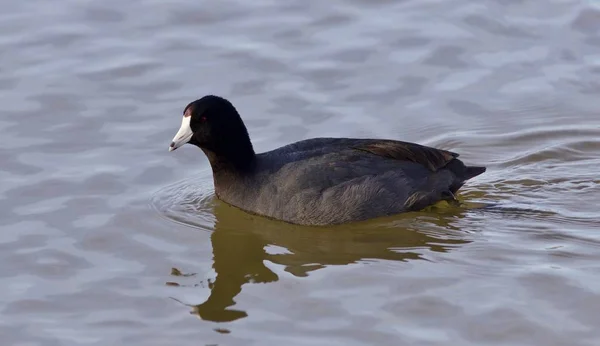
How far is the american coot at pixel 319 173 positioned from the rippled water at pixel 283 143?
145 millimetres

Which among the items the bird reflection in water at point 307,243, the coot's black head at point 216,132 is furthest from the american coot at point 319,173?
the bird reflection in water at point 307,243

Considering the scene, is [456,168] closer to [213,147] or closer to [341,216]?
[341,216]

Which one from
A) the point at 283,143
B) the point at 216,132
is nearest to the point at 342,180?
the point at 216,132

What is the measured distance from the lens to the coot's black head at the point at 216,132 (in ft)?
29.1

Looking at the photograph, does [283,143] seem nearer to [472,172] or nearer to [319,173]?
[319,173]

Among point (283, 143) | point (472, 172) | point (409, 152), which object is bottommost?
point (472, 172)

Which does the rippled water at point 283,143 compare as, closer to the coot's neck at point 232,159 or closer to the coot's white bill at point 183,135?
the coot's neck at point 232,159

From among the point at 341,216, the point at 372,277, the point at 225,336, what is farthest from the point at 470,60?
the point at 225,336

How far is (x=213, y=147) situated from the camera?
9078 mm

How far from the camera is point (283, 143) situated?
32.9ft

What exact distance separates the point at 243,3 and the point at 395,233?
4680mm

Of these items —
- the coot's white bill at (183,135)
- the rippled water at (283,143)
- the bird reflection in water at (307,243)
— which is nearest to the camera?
the rippled water at (283,143)

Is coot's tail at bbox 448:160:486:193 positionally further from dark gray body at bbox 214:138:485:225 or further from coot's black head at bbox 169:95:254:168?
coot's black head at bbox 169:95:254:168

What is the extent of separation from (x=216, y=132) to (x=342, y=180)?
1.03m
